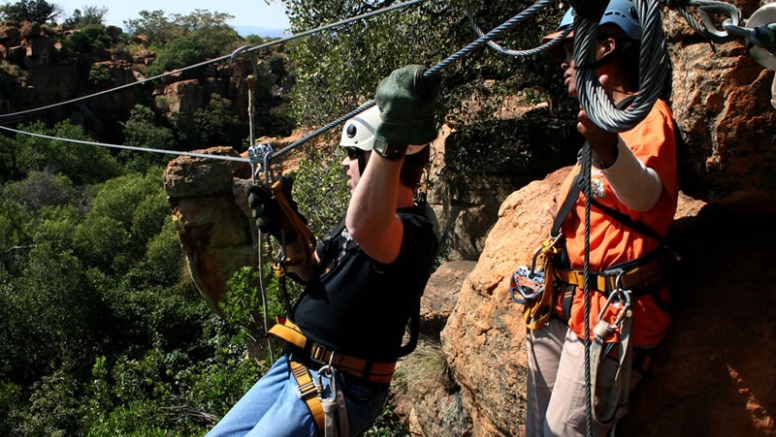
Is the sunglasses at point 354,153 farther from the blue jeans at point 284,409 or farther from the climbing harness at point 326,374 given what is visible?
the blue jeans at point 284,409

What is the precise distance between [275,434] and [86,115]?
4033cm

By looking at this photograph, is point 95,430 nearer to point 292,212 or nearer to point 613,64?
point 292,212

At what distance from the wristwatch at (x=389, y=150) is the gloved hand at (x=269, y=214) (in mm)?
884

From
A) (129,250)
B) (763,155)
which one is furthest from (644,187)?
(129,250)

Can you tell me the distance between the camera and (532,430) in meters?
2.56

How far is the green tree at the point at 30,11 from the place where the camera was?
48.6 metres

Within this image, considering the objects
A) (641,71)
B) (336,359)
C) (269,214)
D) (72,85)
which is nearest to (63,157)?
(72,85)

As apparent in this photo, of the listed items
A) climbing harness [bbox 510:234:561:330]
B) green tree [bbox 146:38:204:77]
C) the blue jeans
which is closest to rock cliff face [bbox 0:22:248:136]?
green tree [bbox 146:38:204:77]

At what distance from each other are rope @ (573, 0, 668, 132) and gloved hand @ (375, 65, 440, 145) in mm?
403

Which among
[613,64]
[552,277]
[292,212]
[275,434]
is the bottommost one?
[275,434]

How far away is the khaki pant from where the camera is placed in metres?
2.24

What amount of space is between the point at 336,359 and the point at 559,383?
787 millimetres

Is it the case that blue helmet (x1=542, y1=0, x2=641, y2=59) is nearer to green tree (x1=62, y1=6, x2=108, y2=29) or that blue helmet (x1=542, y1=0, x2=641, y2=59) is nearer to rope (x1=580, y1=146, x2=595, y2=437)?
rope (x1=580, y1=146, x2=595, y2=437)

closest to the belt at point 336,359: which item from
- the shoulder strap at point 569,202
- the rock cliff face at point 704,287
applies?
the shoulder strap at point 569,202
